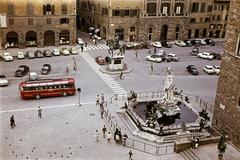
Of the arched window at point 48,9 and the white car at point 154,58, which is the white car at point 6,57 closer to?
the arched window at point 48,9

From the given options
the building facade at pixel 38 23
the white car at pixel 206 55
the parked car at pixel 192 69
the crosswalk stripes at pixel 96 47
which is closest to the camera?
the parked car at pixel 192 69

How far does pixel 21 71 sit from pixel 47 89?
966cm

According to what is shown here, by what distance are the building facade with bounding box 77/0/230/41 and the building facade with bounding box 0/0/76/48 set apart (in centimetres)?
848

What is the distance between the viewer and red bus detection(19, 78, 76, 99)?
47.0 meters

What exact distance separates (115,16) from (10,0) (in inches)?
811

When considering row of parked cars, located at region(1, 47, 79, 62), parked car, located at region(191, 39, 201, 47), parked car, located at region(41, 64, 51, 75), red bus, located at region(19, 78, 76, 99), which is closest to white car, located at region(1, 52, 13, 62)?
row of parked cars, located at region(1, 47, 79, 62)

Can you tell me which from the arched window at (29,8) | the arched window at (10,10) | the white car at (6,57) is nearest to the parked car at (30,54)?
the white car at (6,57)

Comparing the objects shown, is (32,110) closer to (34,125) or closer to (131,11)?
(34,125)

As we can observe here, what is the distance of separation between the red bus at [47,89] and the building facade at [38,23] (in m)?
23.0

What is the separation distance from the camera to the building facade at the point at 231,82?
35.5 m

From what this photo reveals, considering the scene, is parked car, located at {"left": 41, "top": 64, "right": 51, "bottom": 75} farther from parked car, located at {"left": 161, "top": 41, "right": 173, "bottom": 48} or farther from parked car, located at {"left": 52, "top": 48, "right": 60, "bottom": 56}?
parked car, located at {"left": 161, "top": 41, "right": 173, "bottom": 48}

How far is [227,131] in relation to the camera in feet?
123

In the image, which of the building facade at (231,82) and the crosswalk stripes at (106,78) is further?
the crosswalk stripes at (106,78)

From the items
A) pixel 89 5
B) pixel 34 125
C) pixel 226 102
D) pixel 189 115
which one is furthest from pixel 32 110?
pixel 89 5
